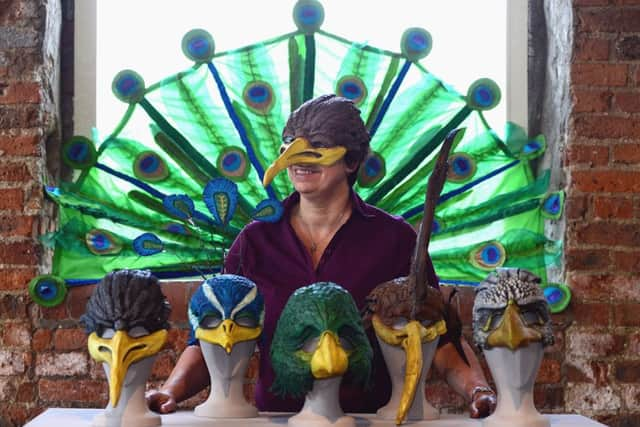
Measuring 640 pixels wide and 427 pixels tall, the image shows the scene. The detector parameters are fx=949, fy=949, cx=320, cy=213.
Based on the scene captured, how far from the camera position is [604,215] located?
216 centimetres

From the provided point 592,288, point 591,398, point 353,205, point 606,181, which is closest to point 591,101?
point 606,181

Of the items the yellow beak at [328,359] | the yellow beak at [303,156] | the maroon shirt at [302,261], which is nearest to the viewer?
the yellow beak at [328,359]

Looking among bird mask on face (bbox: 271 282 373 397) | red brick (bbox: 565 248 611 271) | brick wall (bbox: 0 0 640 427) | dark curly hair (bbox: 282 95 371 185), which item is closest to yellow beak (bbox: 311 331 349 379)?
bird mask on face (bbox: 271 282 373 397)

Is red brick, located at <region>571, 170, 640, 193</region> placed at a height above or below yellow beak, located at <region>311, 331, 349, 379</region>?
above

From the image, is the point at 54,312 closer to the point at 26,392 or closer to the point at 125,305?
the point at 26,392

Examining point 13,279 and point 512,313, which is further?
point 13,279

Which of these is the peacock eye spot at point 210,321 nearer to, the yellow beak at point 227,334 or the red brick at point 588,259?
the yellow beak at point 227,334

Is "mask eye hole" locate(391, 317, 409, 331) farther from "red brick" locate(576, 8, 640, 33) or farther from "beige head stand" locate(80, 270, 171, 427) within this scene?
"red brick" locate(576, 8, 640, 33)

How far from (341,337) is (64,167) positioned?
1.41m

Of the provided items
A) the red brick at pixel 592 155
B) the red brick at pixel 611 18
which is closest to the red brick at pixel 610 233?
the red brick at pixel 592 155

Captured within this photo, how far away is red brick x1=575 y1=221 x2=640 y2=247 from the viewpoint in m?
2.15

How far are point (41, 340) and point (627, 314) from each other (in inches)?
52.5

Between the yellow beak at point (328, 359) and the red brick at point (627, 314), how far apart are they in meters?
1.20

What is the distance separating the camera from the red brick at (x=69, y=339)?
85.7 inches
